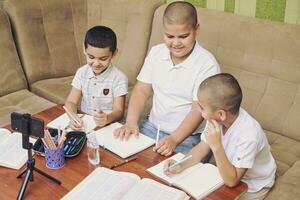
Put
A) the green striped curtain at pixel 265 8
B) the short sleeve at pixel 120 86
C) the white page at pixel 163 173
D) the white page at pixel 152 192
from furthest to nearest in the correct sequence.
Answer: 1. the green striped curtain at pixel 265 8
2. the short sleeve at pixel 120 86
3. the white page at pixel 163 173
4. the white page at pixel 152 192

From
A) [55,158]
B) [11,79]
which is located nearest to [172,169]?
[55,158]

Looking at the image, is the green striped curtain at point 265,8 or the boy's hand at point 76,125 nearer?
the boy's hand at point 76,125

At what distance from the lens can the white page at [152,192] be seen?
126 cm

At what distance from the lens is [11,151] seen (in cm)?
152

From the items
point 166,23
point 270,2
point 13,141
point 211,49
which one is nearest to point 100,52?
point 166,23

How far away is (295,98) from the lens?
6.91 ft

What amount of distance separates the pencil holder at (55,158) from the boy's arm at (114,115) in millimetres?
299

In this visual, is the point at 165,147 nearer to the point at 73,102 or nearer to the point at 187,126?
the point at 187,126

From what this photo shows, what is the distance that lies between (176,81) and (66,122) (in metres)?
0.54

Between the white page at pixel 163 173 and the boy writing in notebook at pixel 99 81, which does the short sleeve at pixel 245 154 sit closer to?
the white page at pixel 163 173

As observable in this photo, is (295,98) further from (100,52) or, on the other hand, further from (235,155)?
(100,52)

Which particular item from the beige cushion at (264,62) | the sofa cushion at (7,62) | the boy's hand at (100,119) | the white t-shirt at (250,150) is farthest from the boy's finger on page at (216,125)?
the sofa cushion at (7,62)

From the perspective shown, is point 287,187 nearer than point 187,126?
Yes

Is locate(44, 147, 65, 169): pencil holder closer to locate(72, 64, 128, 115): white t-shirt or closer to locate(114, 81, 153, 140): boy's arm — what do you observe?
locate(114, 81, 153, 140): boy's arm
